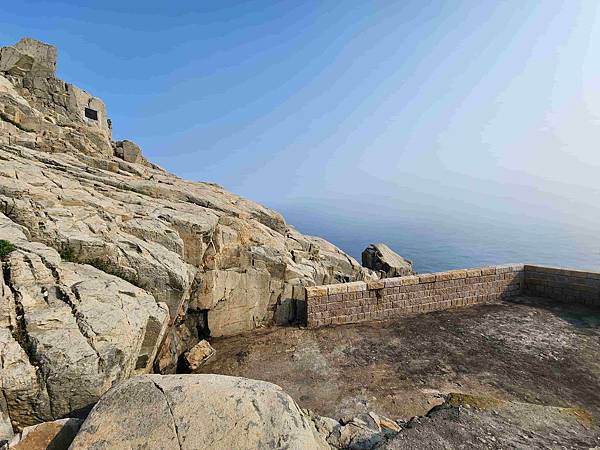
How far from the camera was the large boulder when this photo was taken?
9.82 feet

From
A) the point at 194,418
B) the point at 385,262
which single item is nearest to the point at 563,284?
the point at 385,262

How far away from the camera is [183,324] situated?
9211 millimetres

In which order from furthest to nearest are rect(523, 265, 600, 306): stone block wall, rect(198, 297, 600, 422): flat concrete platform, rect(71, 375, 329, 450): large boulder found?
rect(523, 265, 600, 306): stone block wall → rect(198, 297, 600, 422): flat concrete platform → rect(71, 375, 329, 450): large boulder

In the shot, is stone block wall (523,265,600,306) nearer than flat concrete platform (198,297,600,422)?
No

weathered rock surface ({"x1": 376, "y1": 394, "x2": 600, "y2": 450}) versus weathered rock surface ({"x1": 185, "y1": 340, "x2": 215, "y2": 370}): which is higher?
weathered rock surface ({"x1": 376, "y1": 394, "x2": 600, "y2": 450})

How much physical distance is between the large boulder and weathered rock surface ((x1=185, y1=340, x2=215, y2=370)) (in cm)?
491

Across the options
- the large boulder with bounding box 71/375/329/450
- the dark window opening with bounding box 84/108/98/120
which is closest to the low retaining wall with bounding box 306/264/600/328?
the large boulder with bounding box 71/375/329/450

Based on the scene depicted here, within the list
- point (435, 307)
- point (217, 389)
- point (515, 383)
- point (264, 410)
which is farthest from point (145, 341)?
point (435, 307)

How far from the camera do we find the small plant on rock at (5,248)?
18.6 feet

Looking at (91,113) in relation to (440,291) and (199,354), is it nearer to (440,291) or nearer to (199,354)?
(199,354)

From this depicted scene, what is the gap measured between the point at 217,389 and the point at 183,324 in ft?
20.6

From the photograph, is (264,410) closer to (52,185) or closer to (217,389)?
(217,389)

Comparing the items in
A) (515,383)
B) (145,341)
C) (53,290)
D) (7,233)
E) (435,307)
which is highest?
(7,233)

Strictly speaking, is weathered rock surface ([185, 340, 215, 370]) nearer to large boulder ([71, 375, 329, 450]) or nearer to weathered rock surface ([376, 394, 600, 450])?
large boulder ([71, 375, 329, 450])
